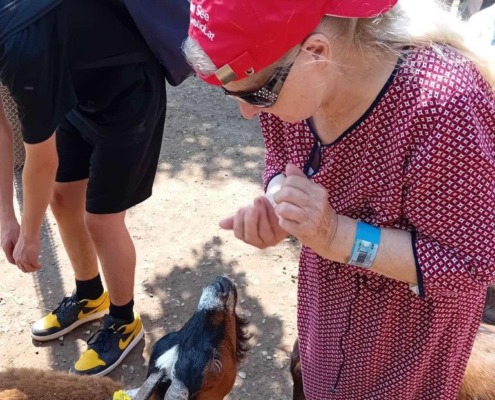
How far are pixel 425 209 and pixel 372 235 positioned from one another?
14 centimetres

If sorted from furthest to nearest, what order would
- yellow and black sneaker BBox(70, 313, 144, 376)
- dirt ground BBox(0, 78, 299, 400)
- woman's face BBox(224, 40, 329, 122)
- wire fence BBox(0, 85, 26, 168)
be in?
wire fence BBox(0, 85, 26, 168), dirt ground BBox(0, 78, 299, 400), yellow and black sneaker BBox(70, 313, 144, 376), woman's face BBox(224, 40, 329, 122)

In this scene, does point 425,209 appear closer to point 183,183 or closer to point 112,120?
point 112,120

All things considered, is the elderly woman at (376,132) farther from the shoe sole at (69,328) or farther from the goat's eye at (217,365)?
the shoe sole at (69,328)

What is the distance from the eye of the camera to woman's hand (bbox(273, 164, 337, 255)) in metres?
1.37

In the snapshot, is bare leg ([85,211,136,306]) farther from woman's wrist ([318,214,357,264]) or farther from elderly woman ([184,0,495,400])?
woman's wrist ([318,214,357,264])

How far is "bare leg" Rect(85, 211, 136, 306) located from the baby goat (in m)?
0.65

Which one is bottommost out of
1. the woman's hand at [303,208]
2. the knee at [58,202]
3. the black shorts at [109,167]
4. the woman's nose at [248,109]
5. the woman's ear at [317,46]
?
the knee at [58,202]

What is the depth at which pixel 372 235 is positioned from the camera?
4.74ft

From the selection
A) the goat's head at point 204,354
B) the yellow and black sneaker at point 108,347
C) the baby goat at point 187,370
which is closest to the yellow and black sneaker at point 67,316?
the yellow and black sneaker at point 108,347

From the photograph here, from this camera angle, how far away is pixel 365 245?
1.43m

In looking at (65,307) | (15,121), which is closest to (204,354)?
(65,307)

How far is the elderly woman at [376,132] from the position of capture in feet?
4.09

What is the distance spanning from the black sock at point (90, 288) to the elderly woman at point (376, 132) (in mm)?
1959

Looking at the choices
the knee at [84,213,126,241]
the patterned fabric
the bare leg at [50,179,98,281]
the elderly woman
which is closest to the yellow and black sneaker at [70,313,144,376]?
the bare leg at [50,179,98,281]
